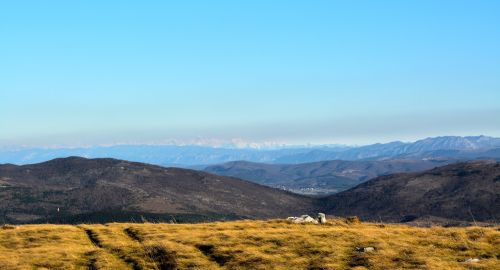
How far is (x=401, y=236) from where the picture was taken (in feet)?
164

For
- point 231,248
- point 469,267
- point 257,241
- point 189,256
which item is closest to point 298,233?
point 257,241

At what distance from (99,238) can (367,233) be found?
27.9 m

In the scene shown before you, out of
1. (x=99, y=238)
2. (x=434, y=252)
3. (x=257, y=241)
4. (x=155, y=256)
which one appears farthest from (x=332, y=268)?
(x=99, y=238)

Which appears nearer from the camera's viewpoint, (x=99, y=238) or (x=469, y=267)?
(x=469, y=267)

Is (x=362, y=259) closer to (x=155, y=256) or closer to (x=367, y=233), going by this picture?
(x=367, y=233)

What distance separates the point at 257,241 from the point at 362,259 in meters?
12.1

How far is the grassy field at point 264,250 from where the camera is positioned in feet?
134

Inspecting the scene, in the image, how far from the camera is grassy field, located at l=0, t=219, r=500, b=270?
4078 centimetres

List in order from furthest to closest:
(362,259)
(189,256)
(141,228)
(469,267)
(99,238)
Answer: (141,228) < (99,238) < (189,256) < (362,259) < (469,267)

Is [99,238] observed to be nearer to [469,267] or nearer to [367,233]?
[367,233]

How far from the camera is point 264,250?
46.7m

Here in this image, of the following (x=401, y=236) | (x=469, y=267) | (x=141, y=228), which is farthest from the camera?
(x=141, y=228)

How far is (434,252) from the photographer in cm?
4228

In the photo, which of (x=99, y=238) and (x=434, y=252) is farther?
(x=99, y=238)
